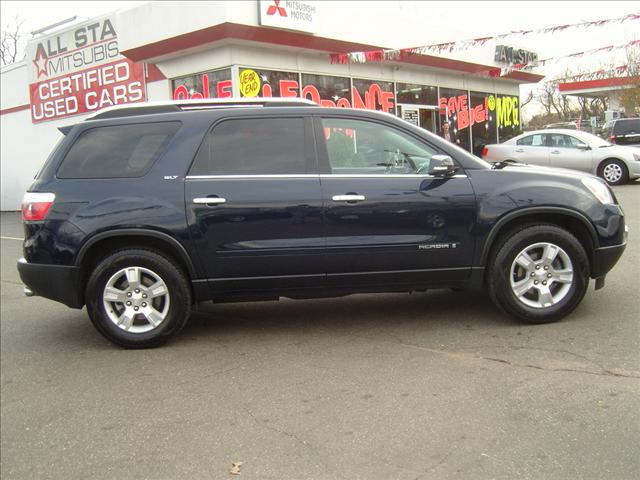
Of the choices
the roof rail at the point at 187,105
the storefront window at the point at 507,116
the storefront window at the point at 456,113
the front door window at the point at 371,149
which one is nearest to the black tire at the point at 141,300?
the roof rail at the point at 187,105

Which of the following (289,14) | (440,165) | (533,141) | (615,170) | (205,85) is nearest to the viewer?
(440,165)

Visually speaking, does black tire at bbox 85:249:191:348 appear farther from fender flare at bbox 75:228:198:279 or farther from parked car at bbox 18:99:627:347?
fender flare at bbox 75:228:198:279

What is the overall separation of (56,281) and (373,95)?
13098 millimetres

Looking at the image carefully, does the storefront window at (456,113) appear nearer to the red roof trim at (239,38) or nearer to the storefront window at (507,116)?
the storefront window at (507,116)

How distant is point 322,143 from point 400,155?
0.64m

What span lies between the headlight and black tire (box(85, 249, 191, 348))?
338cm

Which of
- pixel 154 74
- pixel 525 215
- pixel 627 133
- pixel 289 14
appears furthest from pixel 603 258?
pixel 627 133

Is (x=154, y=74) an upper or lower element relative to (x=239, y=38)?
lower

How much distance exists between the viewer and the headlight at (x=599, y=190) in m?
4.74

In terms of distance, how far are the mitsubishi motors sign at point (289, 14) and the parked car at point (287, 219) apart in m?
8.28

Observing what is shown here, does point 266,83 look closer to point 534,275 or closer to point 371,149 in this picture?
point 371,149

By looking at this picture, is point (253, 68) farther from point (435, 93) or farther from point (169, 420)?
point (169, 420)

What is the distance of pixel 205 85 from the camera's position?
533 inches

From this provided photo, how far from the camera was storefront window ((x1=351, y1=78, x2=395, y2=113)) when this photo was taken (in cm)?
1594
